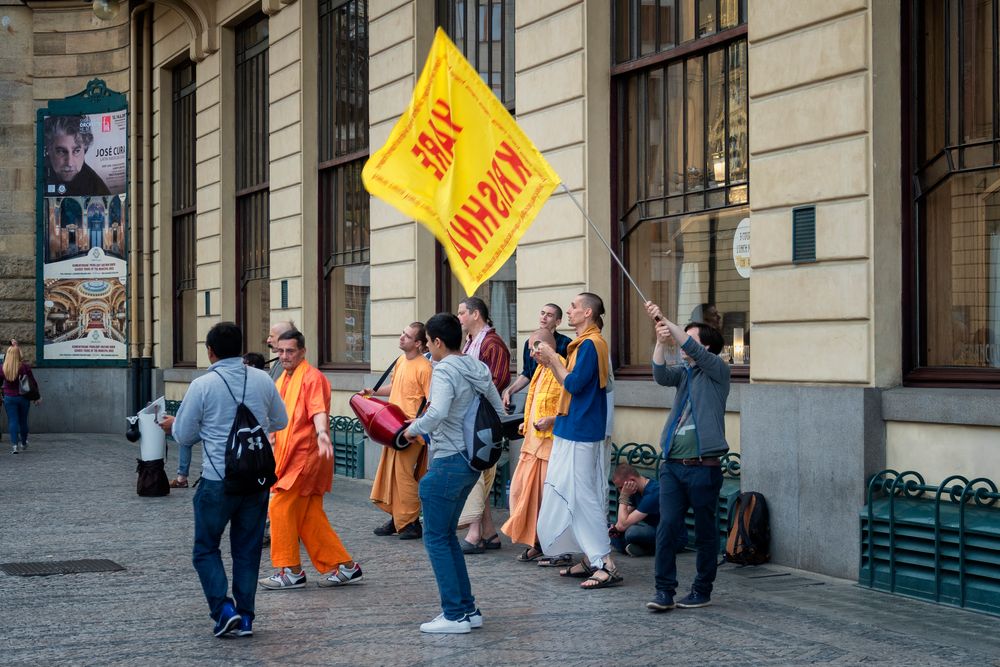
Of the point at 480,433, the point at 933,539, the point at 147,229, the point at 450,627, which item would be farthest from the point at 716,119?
the point at 147,229

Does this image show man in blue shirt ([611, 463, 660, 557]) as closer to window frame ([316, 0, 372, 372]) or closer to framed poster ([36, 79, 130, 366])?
window frame ([316, 0, 372, 372])

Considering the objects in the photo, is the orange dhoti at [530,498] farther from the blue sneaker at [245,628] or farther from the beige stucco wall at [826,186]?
the blue sneaker at [245,628]

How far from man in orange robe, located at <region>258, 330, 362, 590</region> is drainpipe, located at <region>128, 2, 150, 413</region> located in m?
15.7

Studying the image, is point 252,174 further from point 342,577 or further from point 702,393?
point 702,393

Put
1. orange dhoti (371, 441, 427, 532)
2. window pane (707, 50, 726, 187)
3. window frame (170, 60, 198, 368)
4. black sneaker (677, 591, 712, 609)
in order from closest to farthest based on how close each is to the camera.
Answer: black sneaker (677, 591, 712, 609) → orange dhoti (371, 441, 427, 532) → window pane (707, 50, 726, 187) → window frame (170, 60, 198, 368)

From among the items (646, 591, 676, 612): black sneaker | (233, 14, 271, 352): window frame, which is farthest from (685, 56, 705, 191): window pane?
(233, 14, 271, 352): window frame

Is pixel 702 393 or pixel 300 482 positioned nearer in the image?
pixel 702 393

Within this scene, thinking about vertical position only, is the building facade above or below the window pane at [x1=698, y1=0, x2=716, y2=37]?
below

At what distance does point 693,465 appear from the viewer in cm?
728

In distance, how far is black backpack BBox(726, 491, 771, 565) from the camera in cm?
873

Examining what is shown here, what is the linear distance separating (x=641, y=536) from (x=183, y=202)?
1493cm

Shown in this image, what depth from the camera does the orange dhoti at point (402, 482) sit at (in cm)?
1002

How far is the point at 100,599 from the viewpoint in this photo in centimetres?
780

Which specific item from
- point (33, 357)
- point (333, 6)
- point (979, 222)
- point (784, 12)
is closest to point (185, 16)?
point (333, 6)
